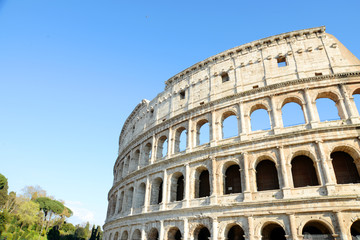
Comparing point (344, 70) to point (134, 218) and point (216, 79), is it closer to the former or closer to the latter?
point (216, 79)

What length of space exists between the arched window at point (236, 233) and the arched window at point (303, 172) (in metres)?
4.43

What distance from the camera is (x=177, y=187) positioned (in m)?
18.2

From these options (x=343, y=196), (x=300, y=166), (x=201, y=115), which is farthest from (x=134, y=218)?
(x=343, y=196)

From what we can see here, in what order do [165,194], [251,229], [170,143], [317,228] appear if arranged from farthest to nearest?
[170,143] → [165,194] → [317,228] → [251,229]

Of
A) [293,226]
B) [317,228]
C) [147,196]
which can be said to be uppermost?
[147,196]

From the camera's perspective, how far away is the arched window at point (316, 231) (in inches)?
461

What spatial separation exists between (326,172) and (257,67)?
28.9 ft

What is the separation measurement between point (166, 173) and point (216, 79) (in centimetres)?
856

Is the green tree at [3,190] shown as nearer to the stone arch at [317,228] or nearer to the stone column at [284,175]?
the stone column at [284,175]

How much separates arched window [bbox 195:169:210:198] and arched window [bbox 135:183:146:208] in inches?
234

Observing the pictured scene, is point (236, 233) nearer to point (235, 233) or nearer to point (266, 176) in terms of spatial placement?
point (235, 233)

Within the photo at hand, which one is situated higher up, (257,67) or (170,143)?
(257,67)

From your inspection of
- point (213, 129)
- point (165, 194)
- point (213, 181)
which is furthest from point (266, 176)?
point (165, 194)

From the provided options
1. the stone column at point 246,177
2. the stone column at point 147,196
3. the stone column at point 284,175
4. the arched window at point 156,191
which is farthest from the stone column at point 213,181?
the stone column at point 147,196
